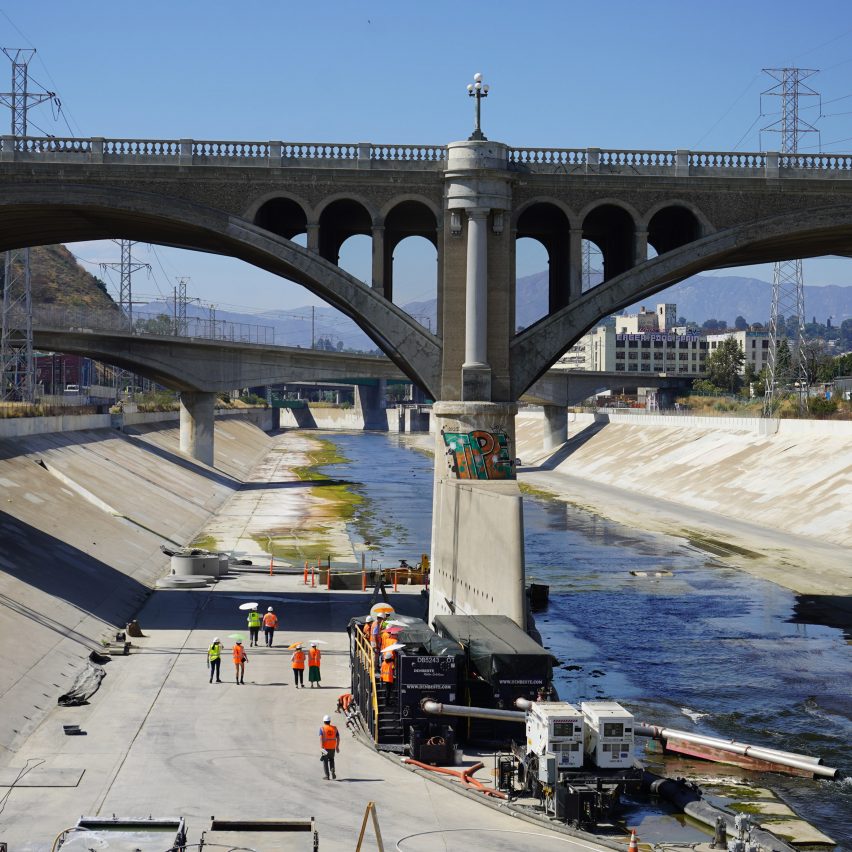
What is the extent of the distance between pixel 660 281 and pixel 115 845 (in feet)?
136

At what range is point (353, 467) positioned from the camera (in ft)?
564

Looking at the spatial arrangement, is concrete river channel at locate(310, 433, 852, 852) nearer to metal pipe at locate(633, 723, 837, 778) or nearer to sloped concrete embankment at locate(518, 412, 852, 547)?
metal pipe at locate(633, 723, 837, 778)

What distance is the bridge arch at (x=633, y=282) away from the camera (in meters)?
53.8

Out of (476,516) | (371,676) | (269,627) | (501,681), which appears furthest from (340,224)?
(501,681)

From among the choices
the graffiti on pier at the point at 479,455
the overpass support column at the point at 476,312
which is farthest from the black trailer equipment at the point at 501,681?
the overpass support column at the point at 476,312

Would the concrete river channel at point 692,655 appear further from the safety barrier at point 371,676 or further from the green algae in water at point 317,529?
the safety barrier at point 371,676

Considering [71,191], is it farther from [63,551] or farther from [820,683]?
[820,683]

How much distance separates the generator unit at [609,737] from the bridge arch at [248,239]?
25.2 m

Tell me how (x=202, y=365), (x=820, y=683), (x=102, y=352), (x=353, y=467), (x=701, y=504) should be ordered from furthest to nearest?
(x=353, y=467), (x=202, y=365), (x=102, y=352), (x=701, y=504), (x=820, y=683)

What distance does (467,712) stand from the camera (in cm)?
3284

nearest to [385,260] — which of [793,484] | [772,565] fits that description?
[772,565]

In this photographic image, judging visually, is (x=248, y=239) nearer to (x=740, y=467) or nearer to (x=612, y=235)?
(x=612, y=235)

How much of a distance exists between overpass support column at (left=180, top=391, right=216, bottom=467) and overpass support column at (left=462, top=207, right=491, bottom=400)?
8160cm

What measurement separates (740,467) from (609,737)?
83589mm
